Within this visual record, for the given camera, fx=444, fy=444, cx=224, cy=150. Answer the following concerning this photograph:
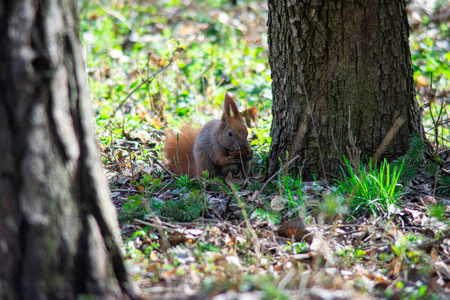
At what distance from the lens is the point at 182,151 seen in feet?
14.2

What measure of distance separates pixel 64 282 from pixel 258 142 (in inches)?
117

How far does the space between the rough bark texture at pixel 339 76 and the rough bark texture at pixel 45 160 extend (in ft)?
6.23

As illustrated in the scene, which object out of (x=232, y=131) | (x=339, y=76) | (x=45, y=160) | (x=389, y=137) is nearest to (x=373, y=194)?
(x=389, y=137)

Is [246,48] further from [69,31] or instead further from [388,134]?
[69,31]

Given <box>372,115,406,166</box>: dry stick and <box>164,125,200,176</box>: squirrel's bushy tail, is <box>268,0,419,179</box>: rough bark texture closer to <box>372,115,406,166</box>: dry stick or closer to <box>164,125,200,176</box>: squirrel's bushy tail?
<box>372,115,406,166</box>: dry stick

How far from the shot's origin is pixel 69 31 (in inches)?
60.1

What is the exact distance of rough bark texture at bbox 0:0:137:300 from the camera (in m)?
1.43

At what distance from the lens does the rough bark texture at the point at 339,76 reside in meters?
3.00

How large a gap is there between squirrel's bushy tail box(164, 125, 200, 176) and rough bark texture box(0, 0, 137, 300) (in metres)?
2.24

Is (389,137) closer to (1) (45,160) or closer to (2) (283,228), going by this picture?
(2) (283,228)

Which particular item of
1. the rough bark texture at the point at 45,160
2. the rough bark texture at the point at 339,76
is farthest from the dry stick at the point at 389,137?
the rough bark texture at the point at 45,160

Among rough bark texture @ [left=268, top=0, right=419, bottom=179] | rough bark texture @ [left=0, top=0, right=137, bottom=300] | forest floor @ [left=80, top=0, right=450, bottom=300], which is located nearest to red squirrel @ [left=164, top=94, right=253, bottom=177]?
forest floor @ [left=80, top=0, right=450, bottom=300]

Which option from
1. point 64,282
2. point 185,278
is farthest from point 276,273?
point 64,282

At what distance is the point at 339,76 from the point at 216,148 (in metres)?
1.50
